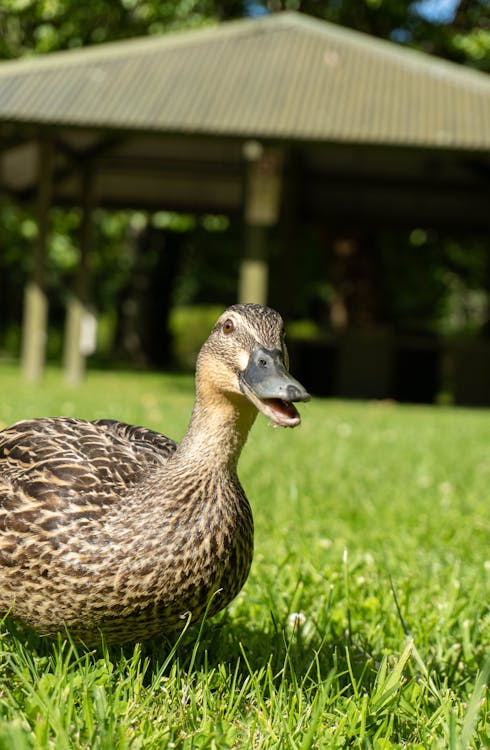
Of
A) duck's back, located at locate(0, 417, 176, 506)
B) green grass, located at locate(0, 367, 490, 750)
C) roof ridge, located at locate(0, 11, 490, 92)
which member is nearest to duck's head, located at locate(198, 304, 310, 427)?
duck's back, located at locate(0, 417, 176, 506)

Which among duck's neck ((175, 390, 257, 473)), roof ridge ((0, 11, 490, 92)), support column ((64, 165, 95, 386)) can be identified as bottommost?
support column ((64, 165, 95, 386))

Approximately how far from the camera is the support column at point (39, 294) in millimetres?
12961

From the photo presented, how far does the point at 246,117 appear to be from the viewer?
451 inches

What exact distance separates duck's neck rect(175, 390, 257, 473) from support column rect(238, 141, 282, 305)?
9.70 meters

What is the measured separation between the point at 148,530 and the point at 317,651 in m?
0.62

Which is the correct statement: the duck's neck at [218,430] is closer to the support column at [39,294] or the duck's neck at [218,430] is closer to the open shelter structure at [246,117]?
the open shelter structure at [246,117]

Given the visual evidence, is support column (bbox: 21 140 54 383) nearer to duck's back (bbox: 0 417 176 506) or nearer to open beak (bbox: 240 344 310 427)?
duck's back (bbox: 0 417 176 506)

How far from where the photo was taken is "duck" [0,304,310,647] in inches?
92.5

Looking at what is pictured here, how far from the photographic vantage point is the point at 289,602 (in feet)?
10.9

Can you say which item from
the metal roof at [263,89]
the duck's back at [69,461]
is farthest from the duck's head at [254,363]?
the metal roof at [263,89]

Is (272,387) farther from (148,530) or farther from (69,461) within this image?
(69,461)

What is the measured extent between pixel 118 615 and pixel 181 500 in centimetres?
34

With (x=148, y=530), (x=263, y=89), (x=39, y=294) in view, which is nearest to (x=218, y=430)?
(x=148, y=530)

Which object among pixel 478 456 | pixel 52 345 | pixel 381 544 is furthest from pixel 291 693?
pixel 52 345
